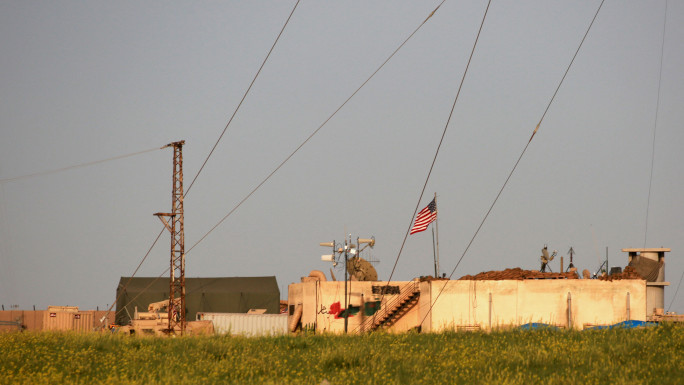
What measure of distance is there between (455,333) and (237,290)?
2113 inches

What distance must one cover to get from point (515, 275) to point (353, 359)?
3304 cm

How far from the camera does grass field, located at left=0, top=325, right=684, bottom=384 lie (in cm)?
2042

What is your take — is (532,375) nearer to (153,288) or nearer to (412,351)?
(412,351)

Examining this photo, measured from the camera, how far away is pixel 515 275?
54.4m

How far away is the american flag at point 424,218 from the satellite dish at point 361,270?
15.2m

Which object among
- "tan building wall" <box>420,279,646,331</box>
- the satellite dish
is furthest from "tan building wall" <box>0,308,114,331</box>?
"tan building wall" <box>420,279,646,331</box>

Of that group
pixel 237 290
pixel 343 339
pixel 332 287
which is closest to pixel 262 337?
pixel 343 339

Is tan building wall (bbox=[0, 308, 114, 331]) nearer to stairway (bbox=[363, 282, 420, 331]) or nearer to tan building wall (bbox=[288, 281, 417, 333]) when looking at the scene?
tan building wall (bbox=[288, 281, 417, 333])

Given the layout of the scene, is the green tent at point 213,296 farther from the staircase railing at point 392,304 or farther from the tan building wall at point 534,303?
the tan building wall at point 534,303

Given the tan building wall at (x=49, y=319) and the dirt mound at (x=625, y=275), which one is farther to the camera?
the tan building wall at (x=49, y=319)

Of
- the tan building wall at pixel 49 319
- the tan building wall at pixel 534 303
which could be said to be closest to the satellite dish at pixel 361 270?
the tan building wall at pixel 534 303

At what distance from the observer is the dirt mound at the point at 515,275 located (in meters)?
53.8

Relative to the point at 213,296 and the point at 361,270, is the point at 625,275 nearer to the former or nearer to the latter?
the point at 361,270

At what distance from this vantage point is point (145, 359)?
81.2 ft
